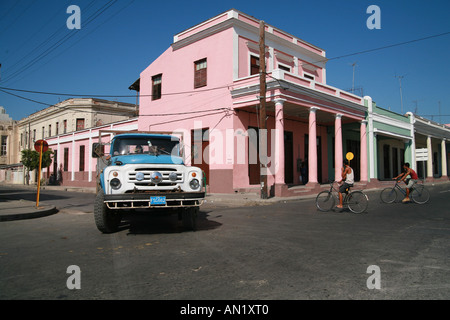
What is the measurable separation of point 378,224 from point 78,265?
6.74 metres

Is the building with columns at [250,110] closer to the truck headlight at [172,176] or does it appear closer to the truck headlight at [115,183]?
the truck headlight at [172,176]

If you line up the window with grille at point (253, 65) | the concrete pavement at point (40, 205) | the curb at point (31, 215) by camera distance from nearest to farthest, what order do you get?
the curb at point (31, 215), the concrete pavement at point (40, 205), the window with grille at point (253, 65)

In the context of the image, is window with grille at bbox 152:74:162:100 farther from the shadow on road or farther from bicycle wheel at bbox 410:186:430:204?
bicycle wheel at bbox 410:186:430:204

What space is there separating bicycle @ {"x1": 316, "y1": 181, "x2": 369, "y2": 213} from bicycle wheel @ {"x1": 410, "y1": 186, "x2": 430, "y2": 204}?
172 inches

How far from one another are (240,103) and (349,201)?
9.22 meters

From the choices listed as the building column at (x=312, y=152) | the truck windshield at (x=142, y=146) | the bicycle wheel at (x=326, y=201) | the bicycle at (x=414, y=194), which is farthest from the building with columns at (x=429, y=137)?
the truck windshield at (x=142, y=146)

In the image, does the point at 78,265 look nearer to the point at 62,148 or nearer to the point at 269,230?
the point at 269,230

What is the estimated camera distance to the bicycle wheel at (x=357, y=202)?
32.6 feet

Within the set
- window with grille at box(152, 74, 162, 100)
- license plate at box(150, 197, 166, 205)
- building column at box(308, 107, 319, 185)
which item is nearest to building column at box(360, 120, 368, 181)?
building column at box(308, 107, 319, 185)

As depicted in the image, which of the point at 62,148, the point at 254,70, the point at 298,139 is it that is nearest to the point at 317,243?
the point at 254,70

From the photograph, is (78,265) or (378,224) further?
(378,224)

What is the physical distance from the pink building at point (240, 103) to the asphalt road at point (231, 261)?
9320 millimetres

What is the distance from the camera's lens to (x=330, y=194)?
10.5 meters

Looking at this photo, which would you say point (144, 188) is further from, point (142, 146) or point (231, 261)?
point (231, 261)
